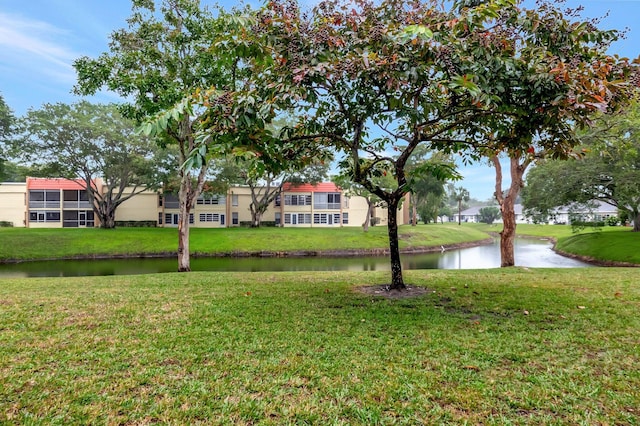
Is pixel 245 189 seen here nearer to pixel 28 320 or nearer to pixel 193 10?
pixel 193 10

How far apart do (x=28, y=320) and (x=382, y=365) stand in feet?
17.6

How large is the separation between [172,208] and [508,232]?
130ft

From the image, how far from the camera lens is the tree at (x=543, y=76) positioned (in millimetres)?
4242

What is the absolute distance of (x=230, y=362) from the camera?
378 cm

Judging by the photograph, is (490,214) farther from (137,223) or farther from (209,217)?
(137,223)

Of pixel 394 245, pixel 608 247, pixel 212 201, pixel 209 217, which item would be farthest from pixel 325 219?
pixel 394 245

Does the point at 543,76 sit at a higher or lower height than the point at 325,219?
higher

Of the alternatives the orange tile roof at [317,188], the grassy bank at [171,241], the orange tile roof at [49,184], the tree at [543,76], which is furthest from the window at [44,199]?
the tree at [543,76]

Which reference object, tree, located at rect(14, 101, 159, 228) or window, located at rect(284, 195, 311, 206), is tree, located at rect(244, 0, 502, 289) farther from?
window, located at rect(284, 195, 311, 206)

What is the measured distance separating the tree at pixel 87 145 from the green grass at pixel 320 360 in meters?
27.2

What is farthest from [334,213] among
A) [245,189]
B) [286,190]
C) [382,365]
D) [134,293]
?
[382,365]

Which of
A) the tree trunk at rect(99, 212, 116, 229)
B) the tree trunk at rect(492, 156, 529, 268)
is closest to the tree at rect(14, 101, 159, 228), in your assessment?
the tree trunk at rect(99, 212, 116, 229)

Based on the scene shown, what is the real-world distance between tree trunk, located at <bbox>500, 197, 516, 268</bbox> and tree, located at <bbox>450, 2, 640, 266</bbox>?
848 cm

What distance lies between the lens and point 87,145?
29.9m
